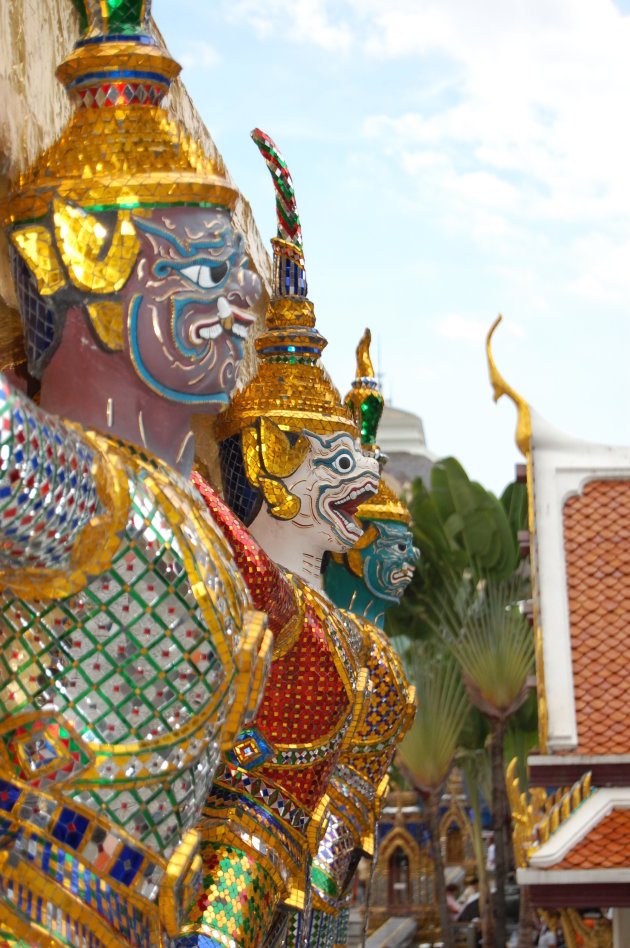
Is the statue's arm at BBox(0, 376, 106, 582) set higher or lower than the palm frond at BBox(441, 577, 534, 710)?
lower

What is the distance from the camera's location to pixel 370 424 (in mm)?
4875

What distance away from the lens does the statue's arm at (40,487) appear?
1.98 meters

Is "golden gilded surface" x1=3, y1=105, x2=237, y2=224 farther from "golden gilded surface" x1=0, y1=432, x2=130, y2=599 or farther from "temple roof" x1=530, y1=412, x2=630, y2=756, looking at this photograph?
"temple roof" x1=530, y1=412, x2=630, y2=756

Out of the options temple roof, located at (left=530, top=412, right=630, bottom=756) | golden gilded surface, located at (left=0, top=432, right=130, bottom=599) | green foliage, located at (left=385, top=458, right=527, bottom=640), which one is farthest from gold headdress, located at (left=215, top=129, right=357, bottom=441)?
green foliage, located at (left=385, top=458, right=527, bottom=640)

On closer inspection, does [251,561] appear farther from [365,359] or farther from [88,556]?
[365,359]

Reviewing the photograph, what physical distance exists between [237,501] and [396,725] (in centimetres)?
106

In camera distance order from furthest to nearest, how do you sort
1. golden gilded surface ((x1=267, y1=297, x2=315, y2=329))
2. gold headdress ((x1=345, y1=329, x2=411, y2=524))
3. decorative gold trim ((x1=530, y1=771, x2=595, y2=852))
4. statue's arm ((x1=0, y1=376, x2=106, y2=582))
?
decorative gold trim ((x1=530, y1=771, x2=595, y2=852))
gold headdress ((x1=345, y1=329, x2=411, y2=524))
golden gilded surface ((x1=267, y1=297, x2=315, y2=329))
statue's arm ((x1=0, y1=376, x2=106, y2=582))

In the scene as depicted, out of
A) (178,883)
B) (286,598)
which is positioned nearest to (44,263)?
(178,883)

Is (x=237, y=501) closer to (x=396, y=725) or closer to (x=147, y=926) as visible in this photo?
(x=396, y=725)

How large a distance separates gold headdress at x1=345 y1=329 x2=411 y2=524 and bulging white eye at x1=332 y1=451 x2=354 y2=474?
110 cm

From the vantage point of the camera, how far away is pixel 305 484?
362cm

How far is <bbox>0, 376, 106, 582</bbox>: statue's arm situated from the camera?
198cm

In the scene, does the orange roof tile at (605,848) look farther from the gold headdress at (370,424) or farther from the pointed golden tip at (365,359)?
the pointed golden tip at (365,359)

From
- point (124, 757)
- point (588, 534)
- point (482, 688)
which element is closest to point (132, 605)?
point (124, 757)
